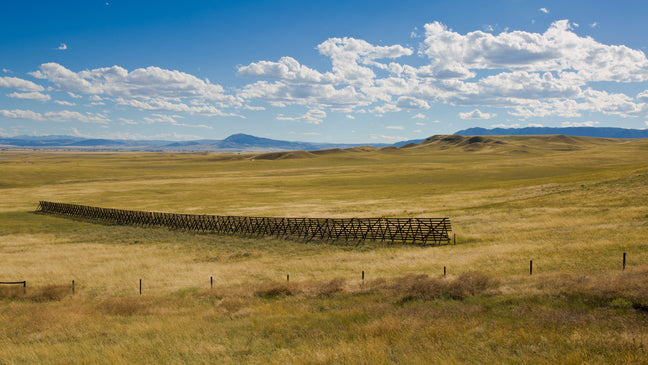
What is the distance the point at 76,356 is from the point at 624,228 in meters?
35.8

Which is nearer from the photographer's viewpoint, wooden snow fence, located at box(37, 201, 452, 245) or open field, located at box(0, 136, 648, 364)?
open field, located at box(0, 136, 648, 364)

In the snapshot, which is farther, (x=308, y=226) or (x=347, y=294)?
(x=308, y=226)

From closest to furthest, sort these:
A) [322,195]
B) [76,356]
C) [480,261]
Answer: [76,356], [480,261], [322,195]

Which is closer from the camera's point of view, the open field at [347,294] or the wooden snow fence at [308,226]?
the open field at [347,294]

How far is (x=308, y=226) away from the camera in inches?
1764

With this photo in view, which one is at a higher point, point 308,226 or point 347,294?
point 347,294

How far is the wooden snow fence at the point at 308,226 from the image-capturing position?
38156mm

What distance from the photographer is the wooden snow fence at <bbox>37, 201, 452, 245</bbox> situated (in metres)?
38.2

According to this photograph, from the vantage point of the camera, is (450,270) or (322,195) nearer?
(450,270)

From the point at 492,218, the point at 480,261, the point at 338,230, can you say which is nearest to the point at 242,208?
the point at 338,230

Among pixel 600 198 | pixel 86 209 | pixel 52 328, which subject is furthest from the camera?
pixel 86 209

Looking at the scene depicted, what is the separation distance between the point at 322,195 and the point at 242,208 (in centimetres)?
2039

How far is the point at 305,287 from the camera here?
67.9 feet

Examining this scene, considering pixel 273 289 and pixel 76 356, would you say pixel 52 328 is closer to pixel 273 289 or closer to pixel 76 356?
pixel 76 356
